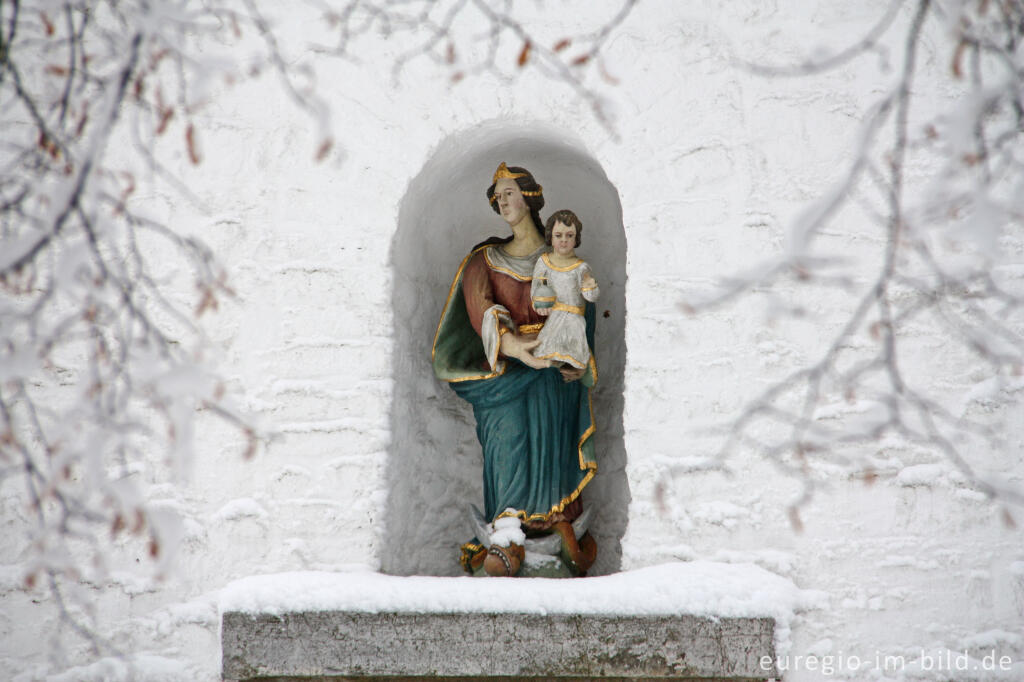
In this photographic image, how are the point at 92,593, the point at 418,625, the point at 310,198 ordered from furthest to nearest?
the point at 310,198
the point at 92,593
the point at 418,625

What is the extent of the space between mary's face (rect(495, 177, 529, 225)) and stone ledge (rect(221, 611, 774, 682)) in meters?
1.25

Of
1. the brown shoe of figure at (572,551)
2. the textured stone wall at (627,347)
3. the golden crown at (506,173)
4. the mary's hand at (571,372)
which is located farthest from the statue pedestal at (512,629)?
the golden crown at (506,173)

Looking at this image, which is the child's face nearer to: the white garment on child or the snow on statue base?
the white garment on child

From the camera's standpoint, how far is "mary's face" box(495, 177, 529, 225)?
3.34 metres

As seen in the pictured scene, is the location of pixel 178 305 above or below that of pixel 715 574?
above

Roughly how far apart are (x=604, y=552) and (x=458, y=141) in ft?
4.47

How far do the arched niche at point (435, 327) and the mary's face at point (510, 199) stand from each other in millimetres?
157

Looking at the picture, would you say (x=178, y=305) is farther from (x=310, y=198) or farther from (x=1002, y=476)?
(x=1002, y=476)

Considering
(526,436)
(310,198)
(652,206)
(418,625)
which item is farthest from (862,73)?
(418,625)

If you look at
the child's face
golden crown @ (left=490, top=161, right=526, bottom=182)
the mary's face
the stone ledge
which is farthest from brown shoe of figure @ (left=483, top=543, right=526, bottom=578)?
Result: golden crown @ (left=490, top=161, right=526, bottom=182)

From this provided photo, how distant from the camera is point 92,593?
3.01 meters

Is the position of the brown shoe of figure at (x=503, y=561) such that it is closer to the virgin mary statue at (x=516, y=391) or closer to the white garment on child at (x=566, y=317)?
the virgin mary statue at (x=516, y=391)

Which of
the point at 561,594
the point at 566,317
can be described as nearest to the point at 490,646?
the point at 561,594

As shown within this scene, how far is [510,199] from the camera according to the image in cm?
334
